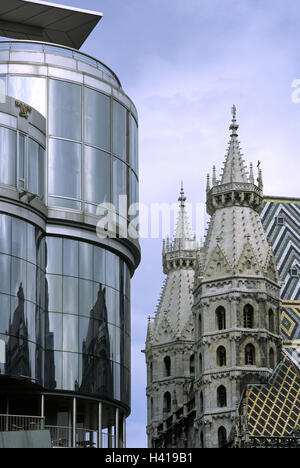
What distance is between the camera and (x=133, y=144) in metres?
66.1

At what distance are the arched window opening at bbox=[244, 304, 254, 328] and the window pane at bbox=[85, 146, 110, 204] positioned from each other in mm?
33376

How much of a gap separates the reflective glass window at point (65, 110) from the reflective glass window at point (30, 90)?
0.43 m

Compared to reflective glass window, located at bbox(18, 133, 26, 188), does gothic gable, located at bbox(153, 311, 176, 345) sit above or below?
above

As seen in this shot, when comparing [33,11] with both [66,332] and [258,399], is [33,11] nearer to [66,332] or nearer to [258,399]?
[66,332]

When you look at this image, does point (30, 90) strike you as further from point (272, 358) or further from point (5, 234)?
point (272, 358)

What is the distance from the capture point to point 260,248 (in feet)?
315

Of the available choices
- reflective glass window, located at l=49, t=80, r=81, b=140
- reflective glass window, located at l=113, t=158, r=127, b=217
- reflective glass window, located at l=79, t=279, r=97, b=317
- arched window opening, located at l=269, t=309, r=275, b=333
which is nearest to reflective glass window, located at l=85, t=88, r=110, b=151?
reflective glass window, located at l=49, t=80, r=81, b=140

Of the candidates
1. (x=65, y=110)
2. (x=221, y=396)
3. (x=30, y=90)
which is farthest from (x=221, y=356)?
(x=30, y=90)

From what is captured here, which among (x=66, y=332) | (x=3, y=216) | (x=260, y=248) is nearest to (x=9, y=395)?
(x=66, y=332)

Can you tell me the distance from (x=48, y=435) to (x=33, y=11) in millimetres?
25140

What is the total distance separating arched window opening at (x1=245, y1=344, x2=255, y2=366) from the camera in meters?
92.4

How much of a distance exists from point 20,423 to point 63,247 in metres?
8.42

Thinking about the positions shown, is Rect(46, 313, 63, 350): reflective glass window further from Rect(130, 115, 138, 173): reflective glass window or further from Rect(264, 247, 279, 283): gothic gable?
Rect(264, 247, 279, 283): gothic gable

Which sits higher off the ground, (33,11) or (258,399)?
(33,11)
